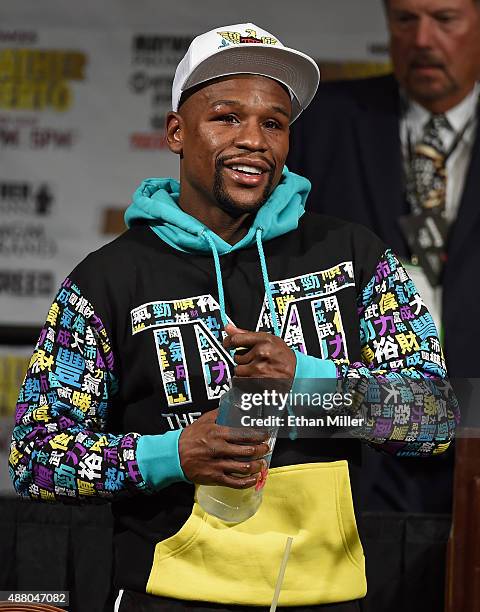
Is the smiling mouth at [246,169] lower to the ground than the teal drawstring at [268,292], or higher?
higher

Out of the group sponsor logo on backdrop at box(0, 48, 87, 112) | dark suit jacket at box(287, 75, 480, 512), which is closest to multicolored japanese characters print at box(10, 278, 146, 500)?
dark suit jacket at box(287, 75, 480, 512)

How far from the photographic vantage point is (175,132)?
2160mm

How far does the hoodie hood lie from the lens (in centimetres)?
204

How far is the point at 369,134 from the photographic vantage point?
3.21m

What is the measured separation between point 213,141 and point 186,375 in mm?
398

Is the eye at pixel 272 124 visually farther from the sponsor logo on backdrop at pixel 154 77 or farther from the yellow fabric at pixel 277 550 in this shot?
the sponsor logo on backdrop at pixel 154 77

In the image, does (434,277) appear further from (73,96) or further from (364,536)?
(73,96)

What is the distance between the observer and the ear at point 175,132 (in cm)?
215

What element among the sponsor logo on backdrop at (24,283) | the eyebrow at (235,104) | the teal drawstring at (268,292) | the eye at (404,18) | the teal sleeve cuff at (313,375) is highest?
the eye at (404,18)

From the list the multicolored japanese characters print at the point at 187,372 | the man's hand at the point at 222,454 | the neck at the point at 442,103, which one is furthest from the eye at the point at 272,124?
the neck at the point at 442,103

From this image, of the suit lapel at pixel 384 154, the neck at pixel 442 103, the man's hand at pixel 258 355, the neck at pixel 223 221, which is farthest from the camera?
the neck at pixel 442 103

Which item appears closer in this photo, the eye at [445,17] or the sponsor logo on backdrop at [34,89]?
the eye at [445,17]

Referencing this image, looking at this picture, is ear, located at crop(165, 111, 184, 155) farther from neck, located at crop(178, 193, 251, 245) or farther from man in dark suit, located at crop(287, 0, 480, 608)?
man in dark suit, located at crop(287, 0, 480, 608)

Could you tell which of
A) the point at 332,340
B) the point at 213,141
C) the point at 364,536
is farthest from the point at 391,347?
the point at 364,536
